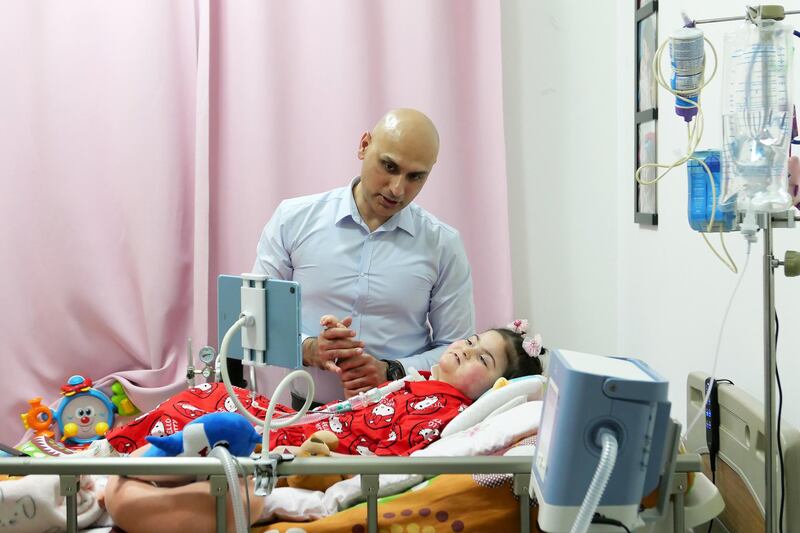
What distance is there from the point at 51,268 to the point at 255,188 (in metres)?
0.77

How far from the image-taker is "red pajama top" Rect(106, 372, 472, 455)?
179 centimetres

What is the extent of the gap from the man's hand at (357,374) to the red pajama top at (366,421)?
0.69ft

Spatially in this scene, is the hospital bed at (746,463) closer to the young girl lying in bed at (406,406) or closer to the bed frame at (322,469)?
the bed frame at (322,469)

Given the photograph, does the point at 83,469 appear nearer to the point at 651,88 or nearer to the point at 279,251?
the point at 279,251


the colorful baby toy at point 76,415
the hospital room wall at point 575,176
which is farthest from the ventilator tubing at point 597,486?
the colorful baby toy at point 76,415

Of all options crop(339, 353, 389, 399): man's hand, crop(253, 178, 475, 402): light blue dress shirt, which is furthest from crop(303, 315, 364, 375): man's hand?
crop(253, 178, 475, 402): light blue dress shirt

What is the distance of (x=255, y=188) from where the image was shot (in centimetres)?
302

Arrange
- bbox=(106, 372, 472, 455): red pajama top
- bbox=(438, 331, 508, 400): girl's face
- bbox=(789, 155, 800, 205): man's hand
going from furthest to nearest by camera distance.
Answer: bbox=(438, 331, 508, 400): girl's face
bbox=(106, 372, 472, 455): red pajama top
bbox=(789, 155, 800, 205): man's hand

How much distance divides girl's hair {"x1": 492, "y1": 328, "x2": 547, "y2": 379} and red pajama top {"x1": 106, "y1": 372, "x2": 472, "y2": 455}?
0.55 ft

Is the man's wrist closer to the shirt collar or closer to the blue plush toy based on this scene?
the shirt collar

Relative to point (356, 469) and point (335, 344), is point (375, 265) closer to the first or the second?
point (335, 344)

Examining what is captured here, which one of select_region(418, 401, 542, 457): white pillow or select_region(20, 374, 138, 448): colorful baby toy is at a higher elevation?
select_region(418, 401, 542, 457): white pillow

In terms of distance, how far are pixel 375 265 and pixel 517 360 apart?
620mm

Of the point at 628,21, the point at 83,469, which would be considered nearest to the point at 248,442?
the point at 83,469
